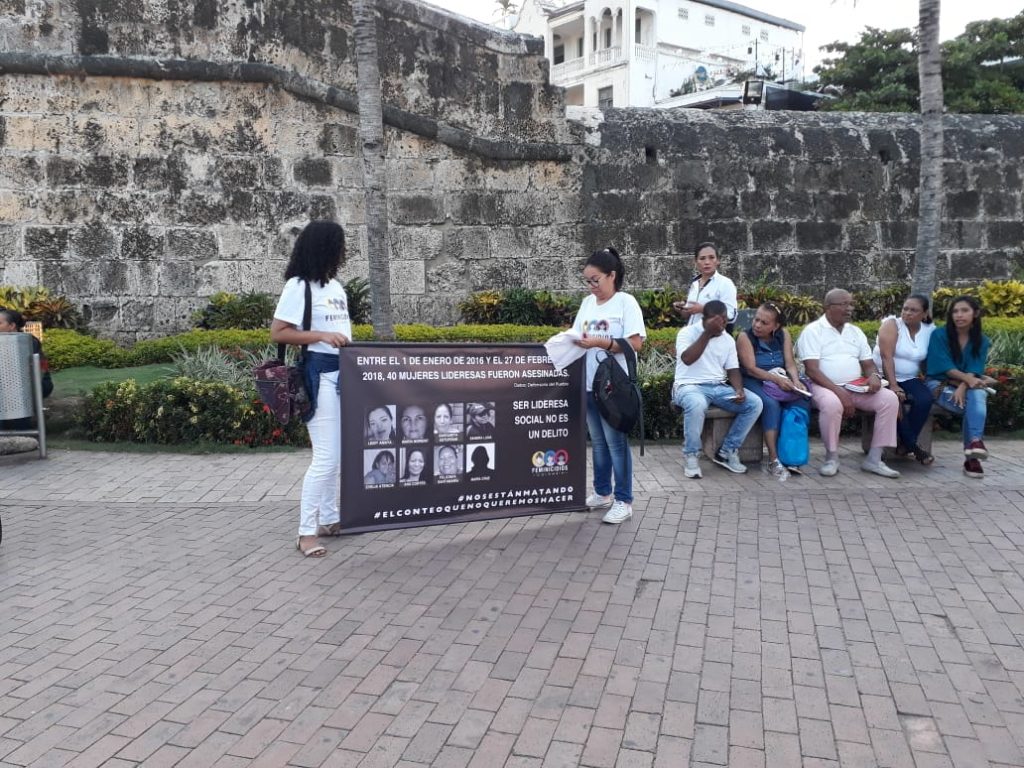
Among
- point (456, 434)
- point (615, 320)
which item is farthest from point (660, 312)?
point (456, 434)

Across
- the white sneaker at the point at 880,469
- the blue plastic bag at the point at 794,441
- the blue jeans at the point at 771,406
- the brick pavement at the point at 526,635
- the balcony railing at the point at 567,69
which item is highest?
the balcony railing at the point at 567,69

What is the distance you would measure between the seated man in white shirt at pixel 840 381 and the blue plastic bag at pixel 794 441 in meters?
0.18

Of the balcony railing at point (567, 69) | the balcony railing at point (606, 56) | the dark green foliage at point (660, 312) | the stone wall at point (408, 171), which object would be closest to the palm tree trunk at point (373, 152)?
the stone wall at point (408, 171)

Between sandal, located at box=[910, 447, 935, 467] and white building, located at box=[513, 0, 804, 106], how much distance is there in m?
41.1

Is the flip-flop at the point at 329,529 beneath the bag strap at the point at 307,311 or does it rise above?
beneath

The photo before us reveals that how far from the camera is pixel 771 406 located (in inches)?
273

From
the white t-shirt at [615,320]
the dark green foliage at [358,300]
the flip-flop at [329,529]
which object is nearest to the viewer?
the flip-flop at [329,529]

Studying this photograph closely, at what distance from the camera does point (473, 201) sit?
1195 centimetres

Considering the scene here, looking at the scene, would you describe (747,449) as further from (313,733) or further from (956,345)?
(313,733)

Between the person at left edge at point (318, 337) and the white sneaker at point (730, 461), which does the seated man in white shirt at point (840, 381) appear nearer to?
the white sneaker at point (730, 461)

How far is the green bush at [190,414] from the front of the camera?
7797 mm

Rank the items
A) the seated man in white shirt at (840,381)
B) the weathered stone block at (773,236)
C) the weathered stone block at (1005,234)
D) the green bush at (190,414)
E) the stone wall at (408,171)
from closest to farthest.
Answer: the seated man in white shirt at (840,381) < the green bush at (190,414) < the stone wall at (408,171) < the weathered stone block at (773,236) < the weathered stone block at (1005,234)

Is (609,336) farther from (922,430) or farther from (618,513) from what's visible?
(922,430)

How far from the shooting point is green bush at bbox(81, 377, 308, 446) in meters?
7.80
